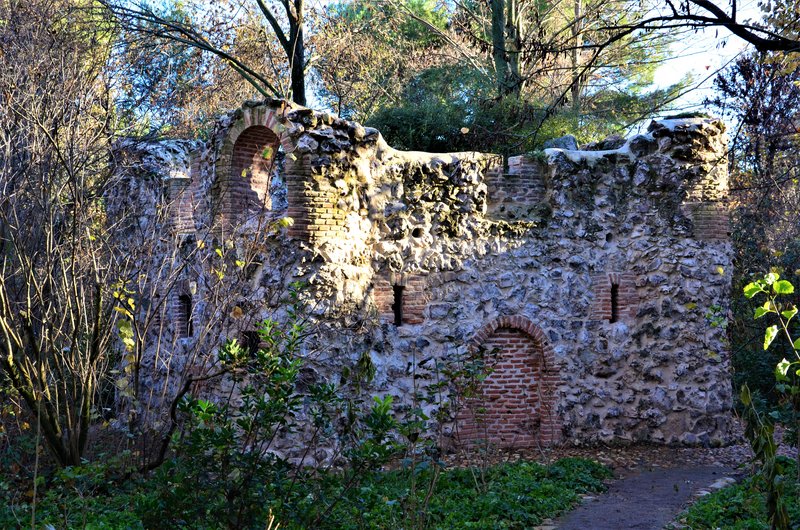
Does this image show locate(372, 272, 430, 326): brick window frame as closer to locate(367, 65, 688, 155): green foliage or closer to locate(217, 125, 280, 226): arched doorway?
locate(217, 125, 280, 226): arched doorway

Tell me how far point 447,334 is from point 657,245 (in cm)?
351

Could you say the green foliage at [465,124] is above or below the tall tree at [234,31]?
below

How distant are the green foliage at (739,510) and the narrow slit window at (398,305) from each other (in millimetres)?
4397

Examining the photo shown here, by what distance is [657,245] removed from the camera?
11.5 metres

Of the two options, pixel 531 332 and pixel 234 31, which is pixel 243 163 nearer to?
pixel 531 332

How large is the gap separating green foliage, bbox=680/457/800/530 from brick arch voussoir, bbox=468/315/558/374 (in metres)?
3.40

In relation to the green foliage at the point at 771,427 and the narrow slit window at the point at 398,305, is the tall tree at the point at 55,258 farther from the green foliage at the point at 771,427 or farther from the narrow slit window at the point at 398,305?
the green foliage at the point at 771,427

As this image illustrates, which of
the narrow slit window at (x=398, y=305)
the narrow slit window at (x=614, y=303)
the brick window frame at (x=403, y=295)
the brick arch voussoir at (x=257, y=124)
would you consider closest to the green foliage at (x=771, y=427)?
the brick window frame at (x=403, y=295)

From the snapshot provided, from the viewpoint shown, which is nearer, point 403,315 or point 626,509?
point 626,509

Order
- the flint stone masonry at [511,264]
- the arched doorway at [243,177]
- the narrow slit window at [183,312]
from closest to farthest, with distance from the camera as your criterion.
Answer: the flint stone masonry at [511,264], the arched doorway at [243,177], the narrow slit window at [183,312]

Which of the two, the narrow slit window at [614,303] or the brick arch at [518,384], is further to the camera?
the narrow slit window at [614,303]

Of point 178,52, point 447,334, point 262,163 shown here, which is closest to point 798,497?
point 447,334

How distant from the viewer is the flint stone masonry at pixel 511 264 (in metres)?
9.91

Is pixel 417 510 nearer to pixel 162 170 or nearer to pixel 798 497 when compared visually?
pixel 798 497
